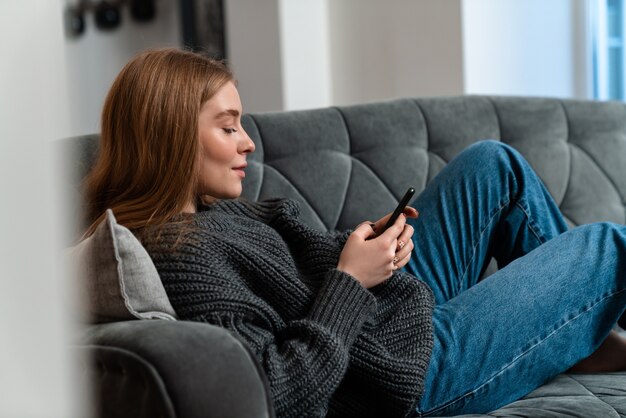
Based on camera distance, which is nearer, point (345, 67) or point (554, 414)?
point (554, 414)

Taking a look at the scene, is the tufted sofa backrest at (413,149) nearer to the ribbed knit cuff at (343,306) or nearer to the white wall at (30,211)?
the ribbed knit cuff at (343,306)

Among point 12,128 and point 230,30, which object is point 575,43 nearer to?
point 230,30

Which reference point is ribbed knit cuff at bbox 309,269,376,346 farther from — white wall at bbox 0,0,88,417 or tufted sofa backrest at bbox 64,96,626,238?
white wall at bbox 0,0,88,417

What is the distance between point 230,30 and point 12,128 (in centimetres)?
375

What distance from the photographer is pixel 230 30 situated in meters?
4.18

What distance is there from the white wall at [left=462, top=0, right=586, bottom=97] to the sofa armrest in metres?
2.49

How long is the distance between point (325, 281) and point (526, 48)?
7.79ft

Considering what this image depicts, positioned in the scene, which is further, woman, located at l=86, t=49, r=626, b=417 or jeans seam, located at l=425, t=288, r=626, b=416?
jeans seam, located at l=425, t=288, r=626, b=416

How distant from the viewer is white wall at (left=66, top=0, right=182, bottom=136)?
5746 millimetres

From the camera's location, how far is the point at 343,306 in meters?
1.43

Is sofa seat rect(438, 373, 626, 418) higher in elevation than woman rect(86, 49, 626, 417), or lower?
lower

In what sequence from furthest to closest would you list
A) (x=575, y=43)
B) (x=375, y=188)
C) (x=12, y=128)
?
(x=575, y=43), (x=375, y=188), (x=12, y=128)

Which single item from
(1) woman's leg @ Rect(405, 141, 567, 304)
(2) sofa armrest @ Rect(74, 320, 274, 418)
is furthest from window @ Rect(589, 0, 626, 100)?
(2) sofa armrest @ Rect(74, 320, 274, 418)

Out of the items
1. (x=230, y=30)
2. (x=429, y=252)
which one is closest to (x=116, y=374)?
(x=429, y=252)
